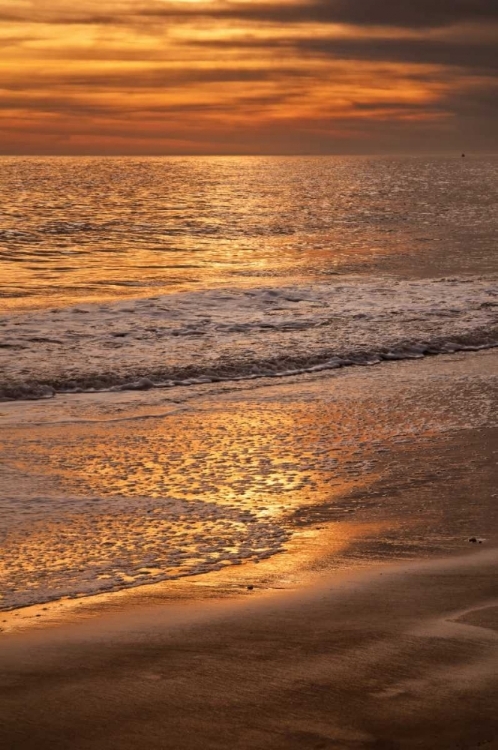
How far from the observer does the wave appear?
39.8 ft

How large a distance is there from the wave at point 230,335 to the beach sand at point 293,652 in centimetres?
615

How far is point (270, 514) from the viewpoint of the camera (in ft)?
20.4

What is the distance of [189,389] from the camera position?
11.3m

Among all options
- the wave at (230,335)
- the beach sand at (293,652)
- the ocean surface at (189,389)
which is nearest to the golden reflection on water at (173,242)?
the ocean surface at (189,389)

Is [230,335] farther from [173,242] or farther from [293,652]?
[173,242]

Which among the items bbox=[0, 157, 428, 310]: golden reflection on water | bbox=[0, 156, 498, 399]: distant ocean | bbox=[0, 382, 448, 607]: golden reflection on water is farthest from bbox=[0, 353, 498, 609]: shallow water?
bbox=[0, 157, 428, 310]: golden reflection on water

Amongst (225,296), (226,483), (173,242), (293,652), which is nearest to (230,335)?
(225,296)

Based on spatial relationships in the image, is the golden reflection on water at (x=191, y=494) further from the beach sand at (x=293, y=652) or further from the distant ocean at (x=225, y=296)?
the distant ocean at (x=225, y=296)

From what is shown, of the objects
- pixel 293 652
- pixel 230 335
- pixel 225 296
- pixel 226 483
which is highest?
pixel 293 652

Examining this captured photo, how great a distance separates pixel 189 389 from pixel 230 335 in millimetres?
4098

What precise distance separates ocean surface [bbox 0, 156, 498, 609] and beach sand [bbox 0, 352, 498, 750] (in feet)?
1.38

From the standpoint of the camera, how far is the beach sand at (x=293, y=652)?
342cm

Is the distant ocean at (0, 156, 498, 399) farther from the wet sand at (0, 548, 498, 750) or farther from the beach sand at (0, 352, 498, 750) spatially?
the wet sand at (0, 548, 498, 750)

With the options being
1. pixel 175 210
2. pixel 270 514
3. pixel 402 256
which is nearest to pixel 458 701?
pixel 270 514
